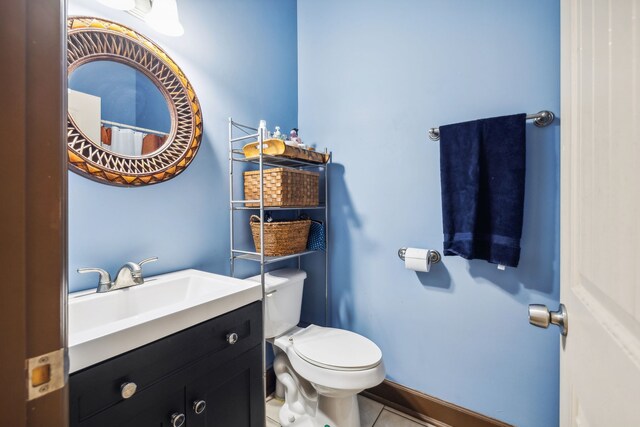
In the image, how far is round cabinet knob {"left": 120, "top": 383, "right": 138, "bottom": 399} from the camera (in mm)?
700

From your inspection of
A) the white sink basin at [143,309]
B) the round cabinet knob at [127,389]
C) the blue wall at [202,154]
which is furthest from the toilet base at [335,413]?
the round cabinet knob at [127,389]

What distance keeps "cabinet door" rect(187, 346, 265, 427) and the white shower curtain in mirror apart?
0.86 meters

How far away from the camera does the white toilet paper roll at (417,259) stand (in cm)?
141

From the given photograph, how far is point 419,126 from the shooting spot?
1501 millimetres

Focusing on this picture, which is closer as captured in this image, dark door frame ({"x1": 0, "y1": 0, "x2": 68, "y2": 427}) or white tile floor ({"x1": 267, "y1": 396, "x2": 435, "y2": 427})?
dark door frame ({"x1": 0, "y1": 0, "x2": 68, "y2": 427})

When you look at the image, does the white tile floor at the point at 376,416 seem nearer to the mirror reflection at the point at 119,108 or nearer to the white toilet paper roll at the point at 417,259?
the white toilet paper roll at the point at 417,259

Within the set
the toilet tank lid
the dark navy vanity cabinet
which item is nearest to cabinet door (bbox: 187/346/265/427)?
the dark navy vanity cabinet

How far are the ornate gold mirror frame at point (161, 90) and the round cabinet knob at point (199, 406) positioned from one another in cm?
83

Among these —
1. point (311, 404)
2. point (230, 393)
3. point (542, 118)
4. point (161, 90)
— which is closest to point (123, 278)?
point (230, 393)

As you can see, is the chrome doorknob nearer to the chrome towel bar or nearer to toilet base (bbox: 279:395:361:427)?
the chrome towel bar

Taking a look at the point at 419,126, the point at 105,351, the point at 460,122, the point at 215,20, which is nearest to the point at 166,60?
the point at 215,20
